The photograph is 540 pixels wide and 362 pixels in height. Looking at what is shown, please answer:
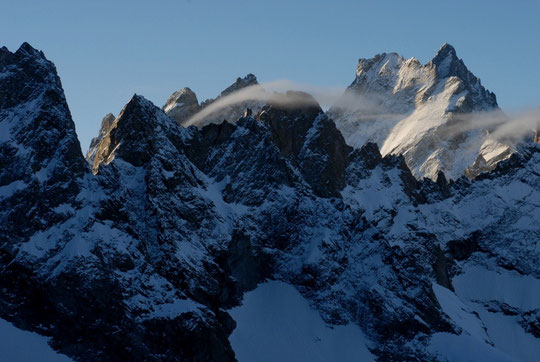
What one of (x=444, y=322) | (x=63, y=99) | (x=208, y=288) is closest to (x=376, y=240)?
(x=444, y=322)

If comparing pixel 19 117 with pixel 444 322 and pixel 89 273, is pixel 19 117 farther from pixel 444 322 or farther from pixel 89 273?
pixel 444 322

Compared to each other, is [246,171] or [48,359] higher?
[246,171]

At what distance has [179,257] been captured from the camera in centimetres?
16638

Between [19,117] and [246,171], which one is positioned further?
[246,171]

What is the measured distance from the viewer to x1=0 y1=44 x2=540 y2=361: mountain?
509 ft

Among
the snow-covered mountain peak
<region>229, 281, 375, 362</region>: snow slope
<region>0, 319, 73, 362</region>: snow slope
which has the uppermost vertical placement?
the snow-covered mountain peak

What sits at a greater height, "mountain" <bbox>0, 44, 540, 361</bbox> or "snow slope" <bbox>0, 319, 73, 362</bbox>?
"mountain" <bbox>0, 44, 540, 361</bbox>

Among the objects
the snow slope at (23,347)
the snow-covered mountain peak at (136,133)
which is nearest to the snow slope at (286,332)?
the snow-covered mountain peak at (136,133)

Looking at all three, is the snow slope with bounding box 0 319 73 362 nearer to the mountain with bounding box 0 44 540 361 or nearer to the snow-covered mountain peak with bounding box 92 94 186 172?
the mountain with bounding box 0 44 540 361

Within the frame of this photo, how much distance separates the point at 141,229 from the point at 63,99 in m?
25.5

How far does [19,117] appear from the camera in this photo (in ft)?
564

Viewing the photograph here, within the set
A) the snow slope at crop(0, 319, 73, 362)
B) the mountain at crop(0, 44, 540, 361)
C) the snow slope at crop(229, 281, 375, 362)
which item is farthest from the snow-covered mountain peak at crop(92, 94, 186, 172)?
the snow slope at crop(0, 319, 73, 362)

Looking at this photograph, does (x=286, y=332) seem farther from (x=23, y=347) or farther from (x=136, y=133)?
(x=23, y=347)

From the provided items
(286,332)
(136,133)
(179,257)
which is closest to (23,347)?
(179,257)
